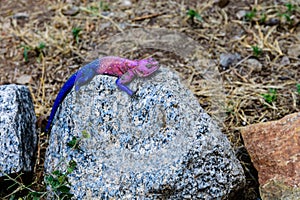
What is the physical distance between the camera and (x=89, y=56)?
3631mm

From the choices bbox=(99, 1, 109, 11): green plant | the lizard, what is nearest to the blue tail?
the lizard

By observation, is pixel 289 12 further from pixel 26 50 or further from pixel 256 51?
pixel 26 50

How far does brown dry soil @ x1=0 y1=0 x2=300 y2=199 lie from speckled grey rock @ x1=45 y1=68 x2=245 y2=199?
0.53m

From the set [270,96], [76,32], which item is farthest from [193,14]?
[270,96]

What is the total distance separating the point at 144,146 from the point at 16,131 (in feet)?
2.17

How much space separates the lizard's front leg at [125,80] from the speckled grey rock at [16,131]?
0.56m

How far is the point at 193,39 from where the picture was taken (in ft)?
12.1

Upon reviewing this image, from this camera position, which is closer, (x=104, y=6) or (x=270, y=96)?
(x=270, y=96)

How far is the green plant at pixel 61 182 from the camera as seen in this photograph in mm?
2352

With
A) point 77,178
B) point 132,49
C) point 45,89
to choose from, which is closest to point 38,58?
point 45,89

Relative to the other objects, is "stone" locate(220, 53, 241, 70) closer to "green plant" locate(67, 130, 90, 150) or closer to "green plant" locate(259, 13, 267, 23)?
"green plant" locate(259, 13, 267, 23)

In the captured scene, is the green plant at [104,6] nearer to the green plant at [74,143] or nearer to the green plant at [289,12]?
the green plant at [289,12]

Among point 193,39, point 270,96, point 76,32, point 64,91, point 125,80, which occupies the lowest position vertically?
point 270,96

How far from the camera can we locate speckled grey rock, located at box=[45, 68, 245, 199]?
229cm
